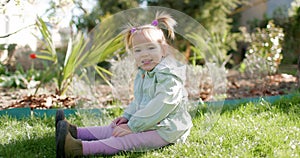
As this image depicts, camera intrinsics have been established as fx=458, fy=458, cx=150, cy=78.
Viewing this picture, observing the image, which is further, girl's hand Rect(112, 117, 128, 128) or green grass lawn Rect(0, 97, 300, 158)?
girl's hand Rect(112, 117, 128, 128)

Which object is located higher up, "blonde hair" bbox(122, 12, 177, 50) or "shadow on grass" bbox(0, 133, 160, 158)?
"blonde hair" bbox(122, 12, 177, 50)

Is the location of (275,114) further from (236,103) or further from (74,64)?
(74,64)

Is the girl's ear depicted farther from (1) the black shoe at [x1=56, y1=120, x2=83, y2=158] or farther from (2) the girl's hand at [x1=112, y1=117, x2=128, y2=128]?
(1) the black shoe at [x1=56, y1=120, x2=83, y2=158]

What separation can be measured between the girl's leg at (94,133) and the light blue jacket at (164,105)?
219 mm

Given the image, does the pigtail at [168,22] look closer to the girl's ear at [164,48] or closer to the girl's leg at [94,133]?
the girl's ear at [164,48]

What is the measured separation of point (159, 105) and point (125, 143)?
0.95ft

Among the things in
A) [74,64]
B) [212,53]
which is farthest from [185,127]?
[74,64]

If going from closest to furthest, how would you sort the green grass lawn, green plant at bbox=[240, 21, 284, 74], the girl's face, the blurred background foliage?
1. the green grass lawn
2. the girl's face
3. green plant at bbox=[240, 21, 284, 74]
4. the blurred background foliage

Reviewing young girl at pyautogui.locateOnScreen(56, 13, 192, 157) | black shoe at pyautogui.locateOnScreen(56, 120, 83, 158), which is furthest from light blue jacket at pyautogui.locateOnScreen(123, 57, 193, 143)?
black shoe at pyautogui.locateOnScreen(56, 120, 83, 158)

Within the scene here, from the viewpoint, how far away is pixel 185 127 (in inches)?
106

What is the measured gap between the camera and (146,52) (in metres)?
2.66

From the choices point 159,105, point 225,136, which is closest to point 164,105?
point 159,105

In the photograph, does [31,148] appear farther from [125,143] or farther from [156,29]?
[156,29]

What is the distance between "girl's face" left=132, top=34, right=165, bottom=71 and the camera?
2658 mm
